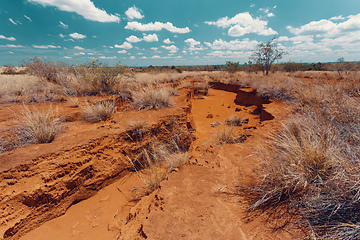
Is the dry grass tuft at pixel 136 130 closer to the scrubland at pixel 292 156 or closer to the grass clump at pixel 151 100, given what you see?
the scrubland at pixel 292 156

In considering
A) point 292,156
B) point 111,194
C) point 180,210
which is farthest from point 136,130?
point 292,156

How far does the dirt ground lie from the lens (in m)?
1.48

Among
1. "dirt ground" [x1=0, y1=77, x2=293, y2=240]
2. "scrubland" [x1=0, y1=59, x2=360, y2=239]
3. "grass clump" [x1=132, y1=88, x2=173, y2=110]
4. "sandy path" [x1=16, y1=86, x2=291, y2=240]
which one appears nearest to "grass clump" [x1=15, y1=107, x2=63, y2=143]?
"scrubland" [x1=0, y1=59, x2=360, y2=239]

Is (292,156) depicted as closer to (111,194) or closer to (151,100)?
(111,194)

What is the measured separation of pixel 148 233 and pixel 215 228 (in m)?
0.62

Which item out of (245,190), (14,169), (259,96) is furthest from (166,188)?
(259,96)

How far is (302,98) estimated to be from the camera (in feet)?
15.3

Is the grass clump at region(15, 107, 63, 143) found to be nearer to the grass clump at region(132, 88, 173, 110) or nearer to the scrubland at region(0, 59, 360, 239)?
the scrubland at region(0, 59, 360, 239)

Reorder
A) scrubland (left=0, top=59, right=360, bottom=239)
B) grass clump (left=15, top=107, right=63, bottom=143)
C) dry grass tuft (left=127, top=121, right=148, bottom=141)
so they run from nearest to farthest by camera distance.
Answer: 1. scrubland (left=0, top=59, right=360, bottom=239)
2. grass clump (left=15, top=107, right=63, bottom=143)
3. dry grass tuft (left=127, top=121, right=148, bottom=141)

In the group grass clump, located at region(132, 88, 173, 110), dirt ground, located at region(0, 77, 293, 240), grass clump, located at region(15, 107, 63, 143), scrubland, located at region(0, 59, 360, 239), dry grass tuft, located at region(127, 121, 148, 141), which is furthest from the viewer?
grass clump, located at region(132, 88, 173, 110)

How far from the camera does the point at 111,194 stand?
9.43 feet

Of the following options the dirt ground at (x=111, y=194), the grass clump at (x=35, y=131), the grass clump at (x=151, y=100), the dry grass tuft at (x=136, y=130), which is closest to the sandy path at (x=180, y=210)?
the dirt ground at (x=111, y=194)

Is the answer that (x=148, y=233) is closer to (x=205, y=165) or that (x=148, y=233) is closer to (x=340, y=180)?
(x=205, y=165)

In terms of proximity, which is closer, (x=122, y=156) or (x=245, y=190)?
(x=245, y=190)
